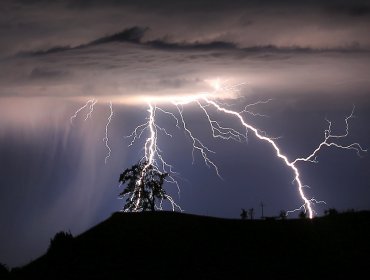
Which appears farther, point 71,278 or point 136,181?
point 136,181

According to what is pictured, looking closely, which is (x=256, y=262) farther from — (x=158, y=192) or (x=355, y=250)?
(x=158, y=192)

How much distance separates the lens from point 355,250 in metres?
27.7

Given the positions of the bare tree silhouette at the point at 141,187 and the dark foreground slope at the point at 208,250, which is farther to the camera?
the bare tree silhouette at the point at 141,187

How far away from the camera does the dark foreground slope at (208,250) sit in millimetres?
26516

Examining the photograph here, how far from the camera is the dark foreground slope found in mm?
26516

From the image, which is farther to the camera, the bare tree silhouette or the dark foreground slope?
the bare tree silhouette

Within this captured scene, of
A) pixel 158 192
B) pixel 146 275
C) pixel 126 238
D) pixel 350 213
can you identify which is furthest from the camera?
pixel 158 192

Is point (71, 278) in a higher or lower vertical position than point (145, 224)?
lower

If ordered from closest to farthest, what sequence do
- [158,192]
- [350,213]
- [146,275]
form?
1. [146,275]
2. [350,213]
3. [158,192]

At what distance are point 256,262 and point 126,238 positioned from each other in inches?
217

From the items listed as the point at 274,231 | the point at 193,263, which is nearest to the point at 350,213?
the point at 274,231

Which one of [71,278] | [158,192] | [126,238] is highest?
[158,192]

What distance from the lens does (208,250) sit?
2819 centimetres

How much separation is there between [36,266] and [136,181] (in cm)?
1906
